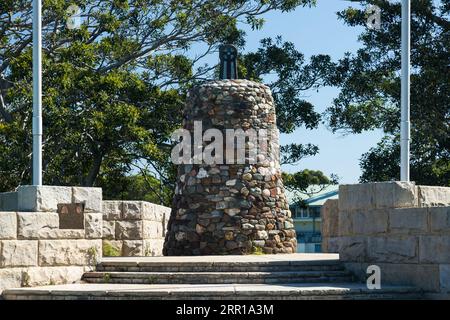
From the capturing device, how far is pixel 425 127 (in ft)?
83.3

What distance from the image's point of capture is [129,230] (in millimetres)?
16688

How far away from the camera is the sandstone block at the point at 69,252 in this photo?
1256 centimetres

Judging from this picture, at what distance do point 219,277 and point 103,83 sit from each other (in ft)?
42.9

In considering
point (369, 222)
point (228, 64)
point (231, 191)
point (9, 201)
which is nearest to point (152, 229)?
point (231, 191)

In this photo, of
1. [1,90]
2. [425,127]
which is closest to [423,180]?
[425,127]

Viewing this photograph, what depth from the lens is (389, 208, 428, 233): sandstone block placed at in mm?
11773

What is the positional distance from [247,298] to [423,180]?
15453 millimetres

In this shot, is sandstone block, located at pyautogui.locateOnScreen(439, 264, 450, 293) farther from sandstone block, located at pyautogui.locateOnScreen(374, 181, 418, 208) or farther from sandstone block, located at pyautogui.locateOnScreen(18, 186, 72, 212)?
sandstone block, located at pyautogui.locateOnScreen(18, 186, 72, 212)

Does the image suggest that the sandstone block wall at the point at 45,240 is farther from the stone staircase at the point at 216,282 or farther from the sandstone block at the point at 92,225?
the stone staircase at the point at 216,282

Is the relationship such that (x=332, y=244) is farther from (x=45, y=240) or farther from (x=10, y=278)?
(x=10, y=278)

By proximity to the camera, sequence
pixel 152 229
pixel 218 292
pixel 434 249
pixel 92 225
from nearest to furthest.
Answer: pixel 218 292 → pixel 434 249 → pixel 92 225 → pixel 152 229

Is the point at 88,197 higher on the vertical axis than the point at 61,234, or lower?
higher

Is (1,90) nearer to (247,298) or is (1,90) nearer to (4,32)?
(4,32)

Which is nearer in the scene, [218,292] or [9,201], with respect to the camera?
[218,292]
